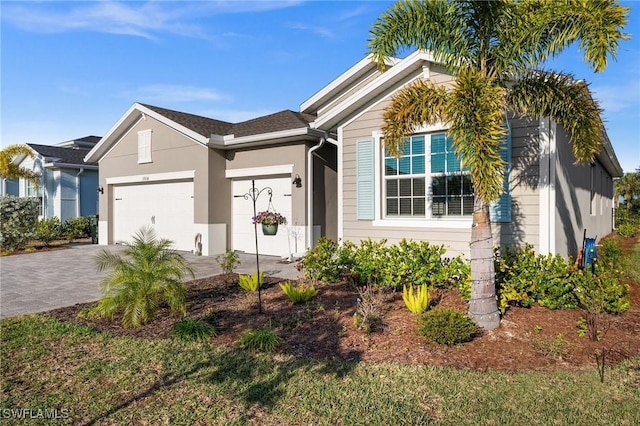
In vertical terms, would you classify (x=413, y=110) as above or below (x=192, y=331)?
above

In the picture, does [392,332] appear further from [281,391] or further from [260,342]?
[281,391]

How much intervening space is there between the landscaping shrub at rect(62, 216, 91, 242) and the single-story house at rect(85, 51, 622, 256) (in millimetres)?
2961

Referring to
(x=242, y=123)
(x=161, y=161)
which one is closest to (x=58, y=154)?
(x=161, y=161)

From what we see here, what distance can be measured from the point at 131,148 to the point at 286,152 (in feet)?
22.8

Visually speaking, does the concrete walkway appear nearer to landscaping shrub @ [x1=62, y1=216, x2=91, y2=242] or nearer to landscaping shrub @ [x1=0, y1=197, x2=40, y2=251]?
landscaping shrub @ [x1=0, y1=197, x2=40, y2=251]

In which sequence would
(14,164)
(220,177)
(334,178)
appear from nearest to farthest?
(334,178), (220,177), (14,164)

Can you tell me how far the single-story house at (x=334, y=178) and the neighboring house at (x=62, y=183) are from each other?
445 cm

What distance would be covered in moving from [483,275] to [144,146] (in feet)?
41.6

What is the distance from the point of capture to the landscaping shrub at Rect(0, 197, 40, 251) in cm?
1392

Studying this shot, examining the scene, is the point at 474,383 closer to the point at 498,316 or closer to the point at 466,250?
the point at 498,316

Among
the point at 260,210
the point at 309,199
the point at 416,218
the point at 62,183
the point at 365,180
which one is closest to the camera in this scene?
the point at 416,218

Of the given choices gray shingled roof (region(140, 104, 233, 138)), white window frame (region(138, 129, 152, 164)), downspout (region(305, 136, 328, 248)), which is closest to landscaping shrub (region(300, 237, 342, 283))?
downspout (region(305, 136, 328, 248))

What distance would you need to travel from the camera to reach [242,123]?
1491 centimetres

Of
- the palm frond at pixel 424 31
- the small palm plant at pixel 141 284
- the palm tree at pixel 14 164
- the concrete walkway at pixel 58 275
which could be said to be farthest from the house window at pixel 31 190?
the palm frond at pixel 424 31
